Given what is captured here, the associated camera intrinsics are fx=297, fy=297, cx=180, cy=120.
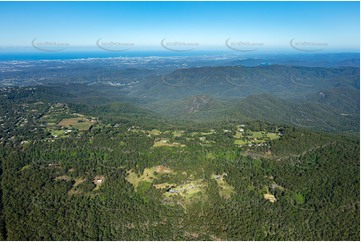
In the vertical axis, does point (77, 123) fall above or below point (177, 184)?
above

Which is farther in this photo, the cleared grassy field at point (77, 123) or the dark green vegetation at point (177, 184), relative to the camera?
the cleared grassy field at point (77, 123)

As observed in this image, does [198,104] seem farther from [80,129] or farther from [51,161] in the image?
[51,161]

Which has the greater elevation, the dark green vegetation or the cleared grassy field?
the cleared grassy field

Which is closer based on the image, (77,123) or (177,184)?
(177,184)

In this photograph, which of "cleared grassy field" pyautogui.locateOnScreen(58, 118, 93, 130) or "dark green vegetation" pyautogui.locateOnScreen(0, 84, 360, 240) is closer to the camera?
"dark green vegetation" pyautogui.locateOnScreen(0, 84, 360, 240)

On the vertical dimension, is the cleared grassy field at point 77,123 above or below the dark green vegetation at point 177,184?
above

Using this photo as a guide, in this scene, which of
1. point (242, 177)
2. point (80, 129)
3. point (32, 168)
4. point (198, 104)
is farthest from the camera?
point (198, 104)

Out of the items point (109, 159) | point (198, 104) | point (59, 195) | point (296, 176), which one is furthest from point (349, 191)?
point (198, 104)

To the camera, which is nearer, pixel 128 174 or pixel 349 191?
pixel 349 191
